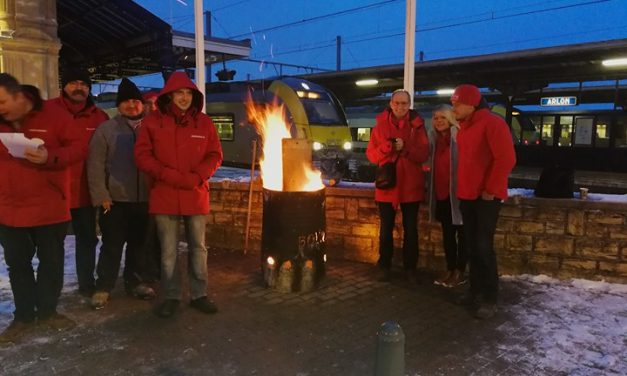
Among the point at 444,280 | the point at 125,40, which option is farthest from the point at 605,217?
the point at 125,40

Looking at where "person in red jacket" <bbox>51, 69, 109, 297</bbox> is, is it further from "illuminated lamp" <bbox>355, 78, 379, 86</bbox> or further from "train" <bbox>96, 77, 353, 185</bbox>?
"illuminated lamp" <bbox>355, 78, 379, 86</bbox>

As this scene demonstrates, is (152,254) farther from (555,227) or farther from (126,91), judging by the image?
(555,227)

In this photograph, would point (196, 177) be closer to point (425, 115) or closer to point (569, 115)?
point (425, 115)

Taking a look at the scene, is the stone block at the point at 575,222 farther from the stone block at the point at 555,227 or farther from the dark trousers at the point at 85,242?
the dark trousers at the point at 85,242

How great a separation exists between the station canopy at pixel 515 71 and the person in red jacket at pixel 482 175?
13763mm

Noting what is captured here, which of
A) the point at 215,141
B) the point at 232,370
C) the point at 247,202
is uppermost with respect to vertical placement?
the point at 215,141

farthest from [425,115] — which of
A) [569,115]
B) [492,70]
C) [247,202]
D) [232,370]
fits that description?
[232,370]

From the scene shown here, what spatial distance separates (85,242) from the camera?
4.75m

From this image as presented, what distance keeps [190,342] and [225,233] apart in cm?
300

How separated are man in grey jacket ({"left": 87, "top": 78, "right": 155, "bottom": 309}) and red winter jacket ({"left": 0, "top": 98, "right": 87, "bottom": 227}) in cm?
50

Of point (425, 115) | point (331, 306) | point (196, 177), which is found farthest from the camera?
point (425, 115)

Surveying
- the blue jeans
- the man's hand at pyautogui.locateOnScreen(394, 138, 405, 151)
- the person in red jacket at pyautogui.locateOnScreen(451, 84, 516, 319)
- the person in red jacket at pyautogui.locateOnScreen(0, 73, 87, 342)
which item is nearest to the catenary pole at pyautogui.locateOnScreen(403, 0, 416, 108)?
the man's hand at pyautogui.locateOnScreen(394, 138, 405, 151)

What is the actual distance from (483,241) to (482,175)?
1.89 feet

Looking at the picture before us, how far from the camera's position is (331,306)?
466cm
